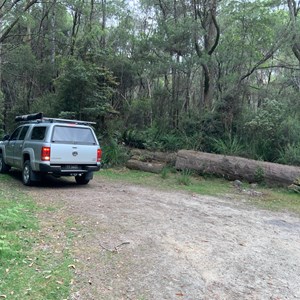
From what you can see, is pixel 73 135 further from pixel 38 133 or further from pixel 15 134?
pixel 15 134

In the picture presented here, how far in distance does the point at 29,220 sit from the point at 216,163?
8223 mm

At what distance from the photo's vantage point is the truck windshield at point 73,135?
30.7 feet

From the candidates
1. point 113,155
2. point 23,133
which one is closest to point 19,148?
point 23,133

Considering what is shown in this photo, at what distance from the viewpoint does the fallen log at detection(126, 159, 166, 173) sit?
14.0 metres

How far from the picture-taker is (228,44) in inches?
650

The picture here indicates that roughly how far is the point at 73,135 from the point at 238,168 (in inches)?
241

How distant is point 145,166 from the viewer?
1430cm

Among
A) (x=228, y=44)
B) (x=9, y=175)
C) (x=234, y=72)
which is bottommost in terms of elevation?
(x=9, y=175)

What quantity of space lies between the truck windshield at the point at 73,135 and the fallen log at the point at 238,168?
466cm

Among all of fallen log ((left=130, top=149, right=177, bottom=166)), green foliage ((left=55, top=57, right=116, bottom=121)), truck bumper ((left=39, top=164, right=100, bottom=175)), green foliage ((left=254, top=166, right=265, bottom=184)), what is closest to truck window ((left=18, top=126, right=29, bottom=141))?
truck bumper ((left=39, top=164, right=100, bottom=175))

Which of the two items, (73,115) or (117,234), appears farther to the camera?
(73,115)

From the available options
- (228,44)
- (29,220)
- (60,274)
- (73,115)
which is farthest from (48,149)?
(228,44)

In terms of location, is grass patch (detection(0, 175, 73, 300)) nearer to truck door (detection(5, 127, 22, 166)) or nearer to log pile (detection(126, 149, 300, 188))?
truck door (detection(5, 127, 22, 166))

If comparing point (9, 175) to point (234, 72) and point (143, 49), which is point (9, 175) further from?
point (234, 72)
